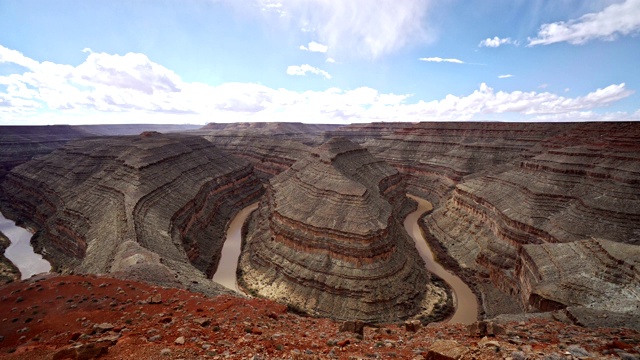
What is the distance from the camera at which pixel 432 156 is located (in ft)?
314

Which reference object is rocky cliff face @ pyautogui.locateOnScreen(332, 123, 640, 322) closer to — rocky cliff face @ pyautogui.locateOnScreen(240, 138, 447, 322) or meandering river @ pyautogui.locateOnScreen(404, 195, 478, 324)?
meandering river @ pyautogui.locateOnScreen(404, 195, 478, 324)

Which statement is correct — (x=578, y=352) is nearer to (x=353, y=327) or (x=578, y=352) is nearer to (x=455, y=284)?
(x=353, y=327)

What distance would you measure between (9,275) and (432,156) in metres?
95.1

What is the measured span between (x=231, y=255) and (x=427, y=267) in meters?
29.6

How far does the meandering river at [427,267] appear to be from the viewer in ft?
116

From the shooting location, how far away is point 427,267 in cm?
4484

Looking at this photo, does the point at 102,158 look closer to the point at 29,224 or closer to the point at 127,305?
the point at 29,224

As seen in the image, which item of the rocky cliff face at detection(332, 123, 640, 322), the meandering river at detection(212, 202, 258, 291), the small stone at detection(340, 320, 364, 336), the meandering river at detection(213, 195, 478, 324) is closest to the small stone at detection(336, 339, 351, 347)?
the small stone at detection(340, 320, 364, 336)

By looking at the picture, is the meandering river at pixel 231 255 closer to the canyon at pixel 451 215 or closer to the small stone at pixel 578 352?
the canyon at pixel 451 215

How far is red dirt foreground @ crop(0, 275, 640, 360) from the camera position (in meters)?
10.7

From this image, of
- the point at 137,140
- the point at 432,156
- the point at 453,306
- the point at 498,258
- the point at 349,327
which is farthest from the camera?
the point at 432,156

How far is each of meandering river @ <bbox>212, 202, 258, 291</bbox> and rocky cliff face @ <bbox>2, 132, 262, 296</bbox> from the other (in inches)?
56.0

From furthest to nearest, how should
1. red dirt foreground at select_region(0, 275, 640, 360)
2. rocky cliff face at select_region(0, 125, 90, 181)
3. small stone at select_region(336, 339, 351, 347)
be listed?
rocky cliff face at select_region(0, 125, 90, 181)
small stone at select_region(336, 339, 351, 347)
red dirt foreground at select_region(0, 275, 640, 360)

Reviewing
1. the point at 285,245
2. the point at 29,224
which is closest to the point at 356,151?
the point at 285,245
